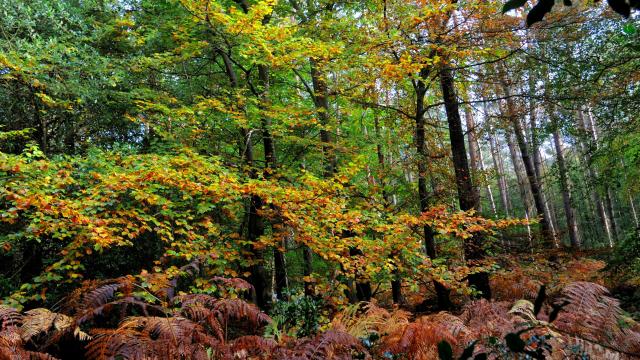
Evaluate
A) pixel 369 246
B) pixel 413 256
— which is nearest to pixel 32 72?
pixel 369 246

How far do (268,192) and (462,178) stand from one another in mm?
4499

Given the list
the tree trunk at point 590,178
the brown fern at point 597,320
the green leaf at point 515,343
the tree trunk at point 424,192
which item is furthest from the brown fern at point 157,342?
the tree trunk at point 590,178

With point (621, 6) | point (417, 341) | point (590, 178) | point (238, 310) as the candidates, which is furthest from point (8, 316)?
point (590, 178)

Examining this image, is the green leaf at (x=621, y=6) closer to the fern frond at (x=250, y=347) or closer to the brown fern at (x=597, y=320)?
the brown fern at (x=597, y=320)

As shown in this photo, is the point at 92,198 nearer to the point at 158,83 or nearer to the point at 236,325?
the point at 236,325

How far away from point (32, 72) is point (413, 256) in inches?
260

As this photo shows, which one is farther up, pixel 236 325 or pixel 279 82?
pixel 279 82

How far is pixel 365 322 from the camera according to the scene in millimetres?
4613

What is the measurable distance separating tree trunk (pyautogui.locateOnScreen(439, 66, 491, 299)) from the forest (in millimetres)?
43

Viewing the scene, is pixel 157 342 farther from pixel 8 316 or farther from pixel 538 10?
pixel 538 10

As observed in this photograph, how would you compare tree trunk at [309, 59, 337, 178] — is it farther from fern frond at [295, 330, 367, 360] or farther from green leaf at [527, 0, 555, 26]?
green leaf at [527, 0, 555, 26]

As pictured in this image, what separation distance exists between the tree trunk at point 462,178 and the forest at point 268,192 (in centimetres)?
4

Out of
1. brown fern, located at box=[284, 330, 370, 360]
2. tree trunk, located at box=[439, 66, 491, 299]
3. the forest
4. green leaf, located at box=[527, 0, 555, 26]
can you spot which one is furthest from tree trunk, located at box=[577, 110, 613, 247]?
green leaf, located at box=[527, 0, 555, 26]

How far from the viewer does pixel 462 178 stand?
802 centimetres
